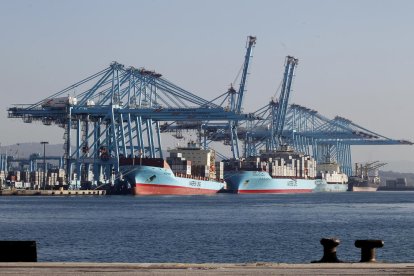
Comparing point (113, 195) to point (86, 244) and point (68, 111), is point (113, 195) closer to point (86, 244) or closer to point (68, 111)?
point (68, 111)

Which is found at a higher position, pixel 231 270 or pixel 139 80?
pixel 139 80

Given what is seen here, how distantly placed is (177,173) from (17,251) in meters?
131

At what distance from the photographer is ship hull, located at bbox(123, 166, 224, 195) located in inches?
5669

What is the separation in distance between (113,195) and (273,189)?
48.7m

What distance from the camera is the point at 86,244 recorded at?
45625 millimetres

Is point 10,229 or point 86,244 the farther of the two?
point 10,229

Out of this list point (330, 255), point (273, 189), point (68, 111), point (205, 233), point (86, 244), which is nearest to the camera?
point (330, 255)

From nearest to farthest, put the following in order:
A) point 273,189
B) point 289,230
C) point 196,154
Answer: point 289,230, point 196,154, point 273,189

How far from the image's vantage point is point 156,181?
14725cm

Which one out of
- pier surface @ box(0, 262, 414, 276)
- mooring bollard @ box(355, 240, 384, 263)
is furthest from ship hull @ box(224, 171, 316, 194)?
pier surface @ box(0, 262, 414, 276)

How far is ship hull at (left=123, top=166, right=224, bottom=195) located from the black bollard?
121 m

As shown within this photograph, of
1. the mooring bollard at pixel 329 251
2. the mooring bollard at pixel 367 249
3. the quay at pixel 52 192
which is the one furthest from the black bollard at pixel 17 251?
the quay at pixel 52 192

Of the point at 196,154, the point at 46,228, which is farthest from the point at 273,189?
the point at 46,228

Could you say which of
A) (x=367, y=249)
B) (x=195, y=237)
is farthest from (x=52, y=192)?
(x=367, y=249)
